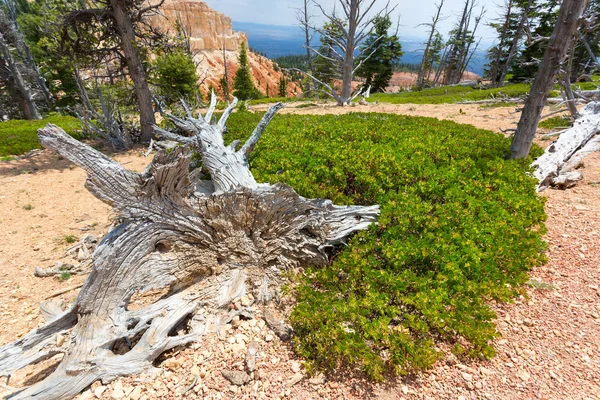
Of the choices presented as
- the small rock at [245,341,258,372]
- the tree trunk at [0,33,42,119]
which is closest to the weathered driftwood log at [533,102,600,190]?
the small rock at [245,341,258,372]

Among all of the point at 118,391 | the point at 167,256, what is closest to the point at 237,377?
the point at 118,391

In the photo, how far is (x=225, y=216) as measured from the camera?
354 centimetres

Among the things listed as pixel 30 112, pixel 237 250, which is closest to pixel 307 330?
pixel 237 250

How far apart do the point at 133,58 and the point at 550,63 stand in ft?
43.5

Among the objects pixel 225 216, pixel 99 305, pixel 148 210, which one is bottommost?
pixel 99 305

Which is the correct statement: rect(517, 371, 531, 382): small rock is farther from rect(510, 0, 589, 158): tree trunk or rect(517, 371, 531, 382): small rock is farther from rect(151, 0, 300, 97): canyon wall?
rect(151, 0, 300, 97): canyon wall

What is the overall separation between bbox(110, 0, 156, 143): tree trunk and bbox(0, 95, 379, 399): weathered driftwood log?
26.7 feet

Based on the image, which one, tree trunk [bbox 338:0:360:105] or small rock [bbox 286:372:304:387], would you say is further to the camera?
tree trunk [bbox 338:0:360:105]

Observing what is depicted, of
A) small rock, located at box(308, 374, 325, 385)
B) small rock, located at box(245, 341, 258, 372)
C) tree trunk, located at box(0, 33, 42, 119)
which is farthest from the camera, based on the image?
tree trunk, located at box(0, 33, 42, 119)

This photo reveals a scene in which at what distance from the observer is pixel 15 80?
17.6 m

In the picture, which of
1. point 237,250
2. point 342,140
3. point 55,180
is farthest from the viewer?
point 55,180

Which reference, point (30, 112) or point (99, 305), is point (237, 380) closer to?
point (99, 305)

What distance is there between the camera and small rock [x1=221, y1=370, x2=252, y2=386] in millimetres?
2600

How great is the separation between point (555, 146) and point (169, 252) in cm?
876
